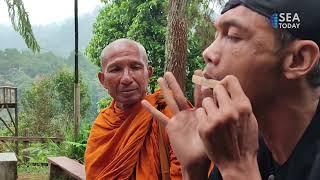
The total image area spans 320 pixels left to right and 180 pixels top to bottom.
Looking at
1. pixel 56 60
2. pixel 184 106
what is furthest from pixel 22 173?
pixel 56 60

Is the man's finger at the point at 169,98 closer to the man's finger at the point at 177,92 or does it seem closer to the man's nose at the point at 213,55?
the man's finger at the point at 177,92

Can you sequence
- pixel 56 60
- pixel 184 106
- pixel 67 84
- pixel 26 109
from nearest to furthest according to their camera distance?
1. pixel 184 106
2. pixel 26 109
3. pixel 67 84
4. pixel 56 60

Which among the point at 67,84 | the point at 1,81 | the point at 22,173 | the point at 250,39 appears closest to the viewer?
the point at 250,39

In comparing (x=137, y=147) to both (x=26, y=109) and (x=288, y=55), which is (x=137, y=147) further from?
(x=26, y=109)

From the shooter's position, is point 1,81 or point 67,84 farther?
point 1,81

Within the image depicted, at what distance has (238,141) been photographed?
1.10m

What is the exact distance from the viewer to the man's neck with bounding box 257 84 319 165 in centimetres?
120

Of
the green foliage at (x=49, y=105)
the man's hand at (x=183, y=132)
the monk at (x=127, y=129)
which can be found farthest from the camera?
the green foliage at (x=49, y=105)

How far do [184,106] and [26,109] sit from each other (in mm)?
Result: 22636

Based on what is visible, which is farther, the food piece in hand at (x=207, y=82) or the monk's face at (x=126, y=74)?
the monk's face at (x=126, y=74)

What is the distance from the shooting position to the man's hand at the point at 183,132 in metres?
1.32

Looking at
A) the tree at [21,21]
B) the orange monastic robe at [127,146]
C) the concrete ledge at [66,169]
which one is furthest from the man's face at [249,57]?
the tree at [21,21]

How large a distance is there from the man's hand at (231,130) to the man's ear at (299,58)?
0.52ft

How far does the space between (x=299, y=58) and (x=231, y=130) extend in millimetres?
267
